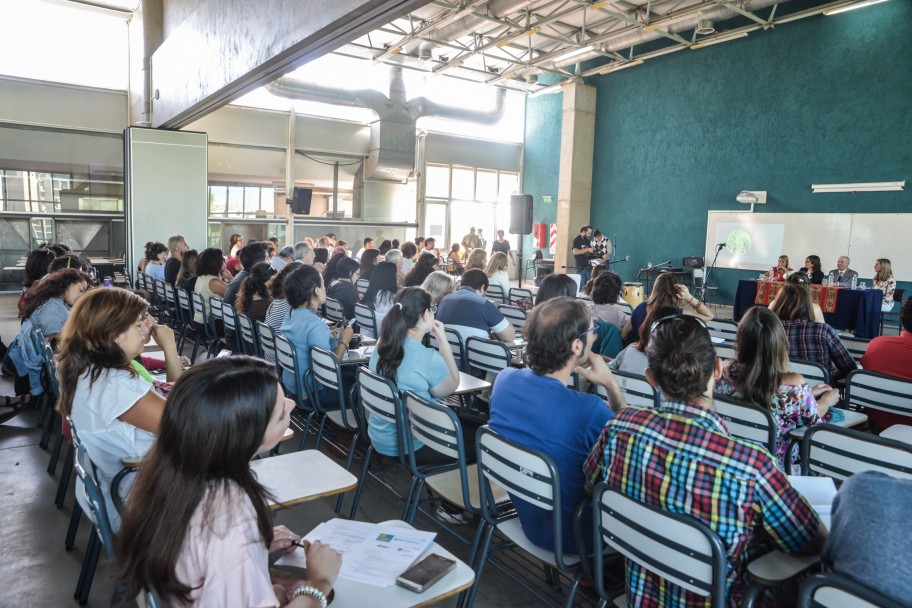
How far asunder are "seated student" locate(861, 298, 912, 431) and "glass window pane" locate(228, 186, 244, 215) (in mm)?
13175

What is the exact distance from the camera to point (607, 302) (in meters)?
4.93

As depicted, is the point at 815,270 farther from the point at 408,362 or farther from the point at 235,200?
the point at 235,200

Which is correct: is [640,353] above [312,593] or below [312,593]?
above

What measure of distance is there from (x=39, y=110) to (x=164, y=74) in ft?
15.9

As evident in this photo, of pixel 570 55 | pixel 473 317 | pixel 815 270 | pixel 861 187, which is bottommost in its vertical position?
pixel 473 317

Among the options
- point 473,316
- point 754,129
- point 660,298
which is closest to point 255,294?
point 473,316

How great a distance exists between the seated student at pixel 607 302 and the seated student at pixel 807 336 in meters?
1.20

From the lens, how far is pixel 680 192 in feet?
44.6

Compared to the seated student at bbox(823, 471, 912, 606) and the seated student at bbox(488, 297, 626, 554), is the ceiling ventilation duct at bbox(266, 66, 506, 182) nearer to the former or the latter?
the seated student at bbox(488, 297, 626, 554)

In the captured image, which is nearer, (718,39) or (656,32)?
(656,32)

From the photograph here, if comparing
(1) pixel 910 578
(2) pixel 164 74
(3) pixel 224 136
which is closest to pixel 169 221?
(2) pixel 164 74

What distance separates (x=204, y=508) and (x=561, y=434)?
3.95 ft

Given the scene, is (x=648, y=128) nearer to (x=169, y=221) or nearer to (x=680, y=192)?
(x=680, y=192)

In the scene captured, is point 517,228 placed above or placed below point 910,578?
above
